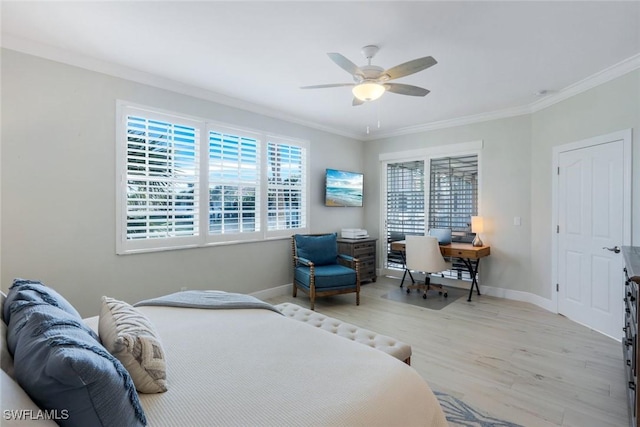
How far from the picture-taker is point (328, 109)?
14.5ft

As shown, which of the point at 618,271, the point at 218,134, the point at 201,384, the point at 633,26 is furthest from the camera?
the point at 218,134

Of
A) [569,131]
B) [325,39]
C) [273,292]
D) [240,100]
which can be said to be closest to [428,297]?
[273,292]

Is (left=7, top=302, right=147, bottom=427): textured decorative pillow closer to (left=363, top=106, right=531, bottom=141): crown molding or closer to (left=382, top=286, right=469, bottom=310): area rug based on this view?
(left=382, top=286, right=469, bottom=310): area rug

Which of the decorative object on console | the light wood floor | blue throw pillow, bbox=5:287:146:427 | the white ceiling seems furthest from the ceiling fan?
the decorative object on console

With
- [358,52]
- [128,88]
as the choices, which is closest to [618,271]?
[358,52]

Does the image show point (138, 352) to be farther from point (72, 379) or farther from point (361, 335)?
point (361, 335)

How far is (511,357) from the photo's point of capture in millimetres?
2764

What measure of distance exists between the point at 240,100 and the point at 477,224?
378 centimetres

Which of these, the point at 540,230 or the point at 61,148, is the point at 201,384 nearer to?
the point at 61,148

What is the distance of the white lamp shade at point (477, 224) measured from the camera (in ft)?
15.2

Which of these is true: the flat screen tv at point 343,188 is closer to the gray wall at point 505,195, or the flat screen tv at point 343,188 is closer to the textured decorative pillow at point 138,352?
the gray wall at point 505,195

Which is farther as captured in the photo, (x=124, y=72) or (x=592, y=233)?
(x=592, y=233)

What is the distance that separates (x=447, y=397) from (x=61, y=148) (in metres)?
3.75

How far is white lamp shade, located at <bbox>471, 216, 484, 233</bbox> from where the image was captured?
462cm
